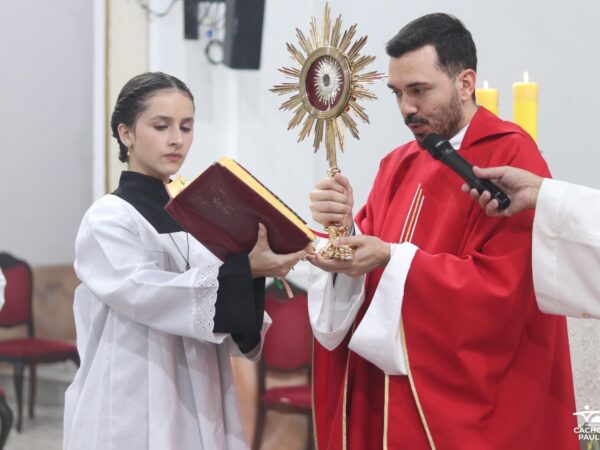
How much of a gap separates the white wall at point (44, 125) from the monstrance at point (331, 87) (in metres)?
3.77

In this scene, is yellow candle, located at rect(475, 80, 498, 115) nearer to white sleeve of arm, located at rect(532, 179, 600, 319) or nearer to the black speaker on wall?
white sleeve of arm, located at rect(532, 179, 600, 319)

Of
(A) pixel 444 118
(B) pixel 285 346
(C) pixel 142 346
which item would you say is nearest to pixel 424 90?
(A) pixel 444 118

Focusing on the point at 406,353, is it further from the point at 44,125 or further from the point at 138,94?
the point at 44,125

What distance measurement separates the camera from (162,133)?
2.58 metres

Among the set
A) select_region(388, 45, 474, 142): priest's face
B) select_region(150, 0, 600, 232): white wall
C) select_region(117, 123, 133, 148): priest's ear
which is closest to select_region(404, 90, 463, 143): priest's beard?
select_region(388, 45, 474, 142): priest's face

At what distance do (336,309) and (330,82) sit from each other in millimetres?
648

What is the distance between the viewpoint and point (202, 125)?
5312mm

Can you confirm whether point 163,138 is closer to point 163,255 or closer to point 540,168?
point 163,255

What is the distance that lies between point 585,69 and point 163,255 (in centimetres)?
231

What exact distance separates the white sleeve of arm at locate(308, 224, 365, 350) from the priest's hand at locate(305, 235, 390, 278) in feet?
0.56

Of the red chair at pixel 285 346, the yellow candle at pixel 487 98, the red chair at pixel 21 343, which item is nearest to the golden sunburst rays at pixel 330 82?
the yellow candle at pixel 487 98

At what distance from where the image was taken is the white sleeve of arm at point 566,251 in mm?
2365

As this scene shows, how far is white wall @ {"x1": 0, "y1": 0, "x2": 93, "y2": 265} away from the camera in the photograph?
5688mm

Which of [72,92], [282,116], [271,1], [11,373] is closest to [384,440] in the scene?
[282,116]
